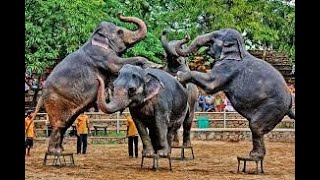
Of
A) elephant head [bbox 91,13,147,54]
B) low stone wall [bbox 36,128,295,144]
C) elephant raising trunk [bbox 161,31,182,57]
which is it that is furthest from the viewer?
low stone wall [bbox 36,128,295,144]

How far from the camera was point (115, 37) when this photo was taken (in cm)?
1195

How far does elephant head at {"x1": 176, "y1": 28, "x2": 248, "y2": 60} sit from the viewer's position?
35.1 feet

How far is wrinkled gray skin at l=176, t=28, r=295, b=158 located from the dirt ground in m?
0.75

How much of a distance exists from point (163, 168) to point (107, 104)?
68.0 inches

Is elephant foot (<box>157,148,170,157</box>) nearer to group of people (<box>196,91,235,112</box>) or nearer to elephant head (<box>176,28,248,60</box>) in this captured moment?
elephant head (<box>176,28,248,60</box>)

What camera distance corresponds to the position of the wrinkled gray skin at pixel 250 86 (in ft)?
33.5

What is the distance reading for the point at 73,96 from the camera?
11.4 m

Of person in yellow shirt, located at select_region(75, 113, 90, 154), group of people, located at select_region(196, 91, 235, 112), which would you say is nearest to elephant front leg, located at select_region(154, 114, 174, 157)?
person in yellow shirt, located at select_region(75, 113, 90, 154)

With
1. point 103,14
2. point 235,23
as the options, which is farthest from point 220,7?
point 103,14

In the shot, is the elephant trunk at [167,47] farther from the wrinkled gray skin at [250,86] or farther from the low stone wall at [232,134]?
the low stone wall at [232,134]

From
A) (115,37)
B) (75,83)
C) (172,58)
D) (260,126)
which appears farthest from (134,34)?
(260,126)

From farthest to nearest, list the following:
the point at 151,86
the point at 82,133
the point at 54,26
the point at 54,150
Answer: the point at 54,26
the point at 82,133
the point at 54,150
the point at 151,86

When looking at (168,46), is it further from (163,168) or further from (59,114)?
(163,168)

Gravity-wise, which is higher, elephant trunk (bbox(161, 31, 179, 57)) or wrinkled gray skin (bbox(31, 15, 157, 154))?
elephant trunk (bbox(161, 31, 179, 57))
